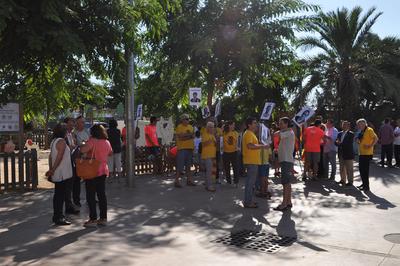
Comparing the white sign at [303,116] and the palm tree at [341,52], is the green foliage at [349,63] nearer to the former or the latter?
the palm tree at [341,52]

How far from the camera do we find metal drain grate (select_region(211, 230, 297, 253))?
6.42 metres

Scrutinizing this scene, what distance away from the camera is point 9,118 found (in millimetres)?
10969

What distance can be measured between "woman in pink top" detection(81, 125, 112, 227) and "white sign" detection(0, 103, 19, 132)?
171 inches

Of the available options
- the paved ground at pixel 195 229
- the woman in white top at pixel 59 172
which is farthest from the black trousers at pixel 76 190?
the woman in white top at pixel 59 172

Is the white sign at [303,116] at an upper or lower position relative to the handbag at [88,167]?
upper

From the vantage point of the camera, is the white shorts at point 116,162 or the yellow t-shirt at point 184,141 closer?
the yellow t-shirt at point 184,141

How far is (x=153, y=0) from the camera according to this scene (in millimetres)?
9047

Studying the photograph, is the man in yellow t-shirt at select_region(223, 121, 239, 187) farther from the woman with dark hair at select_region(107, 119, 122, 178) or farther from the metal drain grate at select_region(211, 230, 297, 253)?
the metal drain grate at select_region(211, 230, 297, 253)

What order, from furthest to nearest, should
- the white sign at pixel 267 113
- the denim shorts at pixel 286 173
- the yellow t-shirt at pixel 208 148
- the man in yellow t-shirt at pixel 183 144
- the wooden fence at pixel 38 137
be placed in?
the wooden fence at pixel 38 137
the white sign at pixel 267 113
the man in yellow t-shirt at pixel 183 144
the yellow t-shirt at pixel 208 148
the denim shorts at pixel 286 173

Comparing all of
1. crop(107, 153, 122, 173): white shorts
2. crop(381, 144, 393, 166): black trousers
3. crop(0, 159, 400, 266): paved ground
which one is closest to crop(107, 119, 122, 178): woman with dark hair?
crop(107, 153, 122, 173): white shorts

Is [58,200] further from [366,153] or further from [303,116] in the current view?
[303,116]

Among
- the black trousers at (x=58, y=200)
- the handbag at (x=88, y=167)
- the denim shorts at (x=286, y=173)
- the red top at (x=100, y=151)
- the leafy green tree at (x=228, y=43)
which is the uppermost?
the leafy green tree at (x=228, y=43)

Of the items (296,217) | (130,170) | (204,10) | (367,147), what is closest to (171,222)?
(296,217)

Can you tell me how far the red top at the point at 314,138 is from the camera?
41.4 feet
